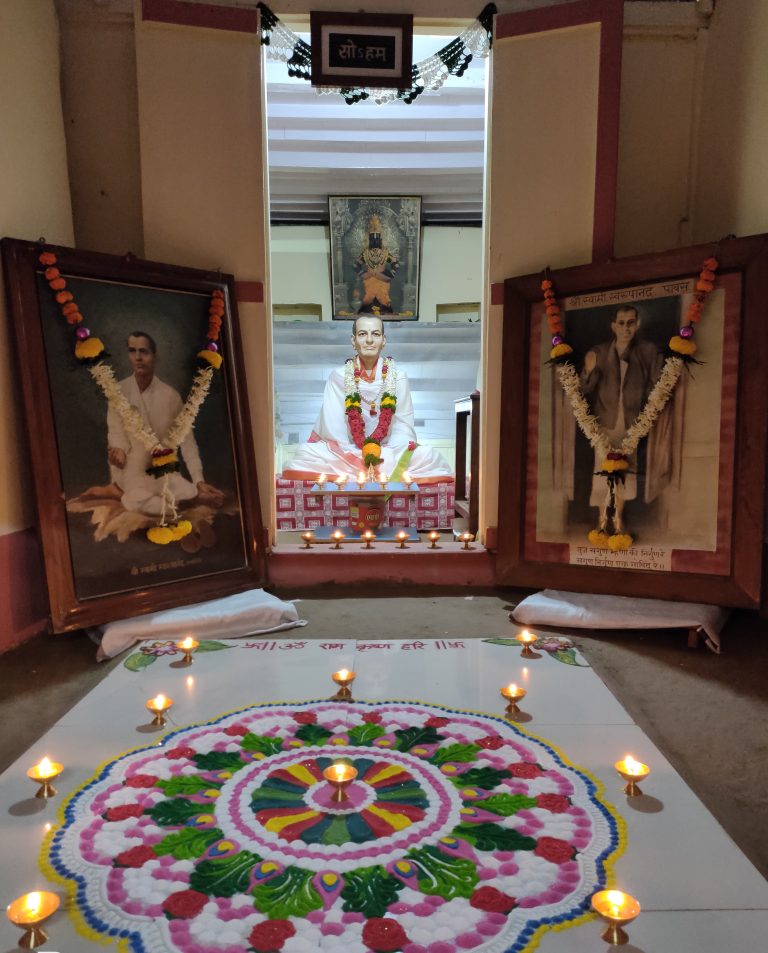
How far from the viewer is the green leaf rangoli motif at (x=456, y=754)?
188 cm

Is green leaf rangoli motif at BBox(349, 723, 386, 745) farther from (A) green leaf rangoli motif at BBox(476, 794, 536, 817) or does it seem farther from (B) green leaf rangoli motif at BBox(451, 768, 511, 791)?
(A) green leaf rangoli motif at BBox(476, 794, 536, 817)

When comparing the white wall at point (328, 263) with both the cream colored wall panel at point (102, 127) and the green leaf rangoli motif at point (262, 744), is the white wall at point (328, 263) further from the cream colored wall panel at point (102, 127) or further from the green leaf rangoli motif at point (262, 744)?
the green leaf rangoli motif at point (262, 744)

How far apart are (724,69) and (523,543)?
9.33ft

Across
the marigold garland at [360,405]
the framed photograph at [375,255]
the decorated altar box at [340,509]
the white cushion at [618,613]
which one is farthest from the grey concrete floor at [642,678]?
the framed photograph at [375,255]

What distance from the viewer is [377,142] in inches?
282

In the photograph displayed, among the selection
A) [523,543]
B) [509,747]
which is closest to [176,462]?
[523,543]

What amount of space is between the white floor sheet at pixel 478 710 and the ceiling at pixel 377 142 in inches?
234

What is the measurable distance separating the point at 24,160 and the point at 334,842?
3.25 meters

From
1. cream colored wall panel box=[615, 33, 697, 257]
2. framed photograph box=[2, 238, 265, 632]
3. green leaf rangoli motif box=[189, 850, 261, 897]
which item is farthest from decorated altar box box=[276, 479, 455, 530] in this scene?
green leaf rangoli motif box=[189, 850, 261, 897]

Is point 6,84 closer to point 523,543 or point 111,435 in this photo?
point 111,435

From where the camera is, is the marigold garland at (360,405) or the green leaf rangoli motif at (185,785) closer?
the green leaf rangoli motif at (185,785)

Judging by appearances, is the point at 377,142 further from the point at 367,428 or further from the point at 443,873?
the point at 443,873

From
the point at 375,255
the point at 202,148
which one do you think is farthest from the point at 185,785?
the point at 375,255

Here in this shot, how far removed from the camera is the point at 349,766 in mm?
1727
